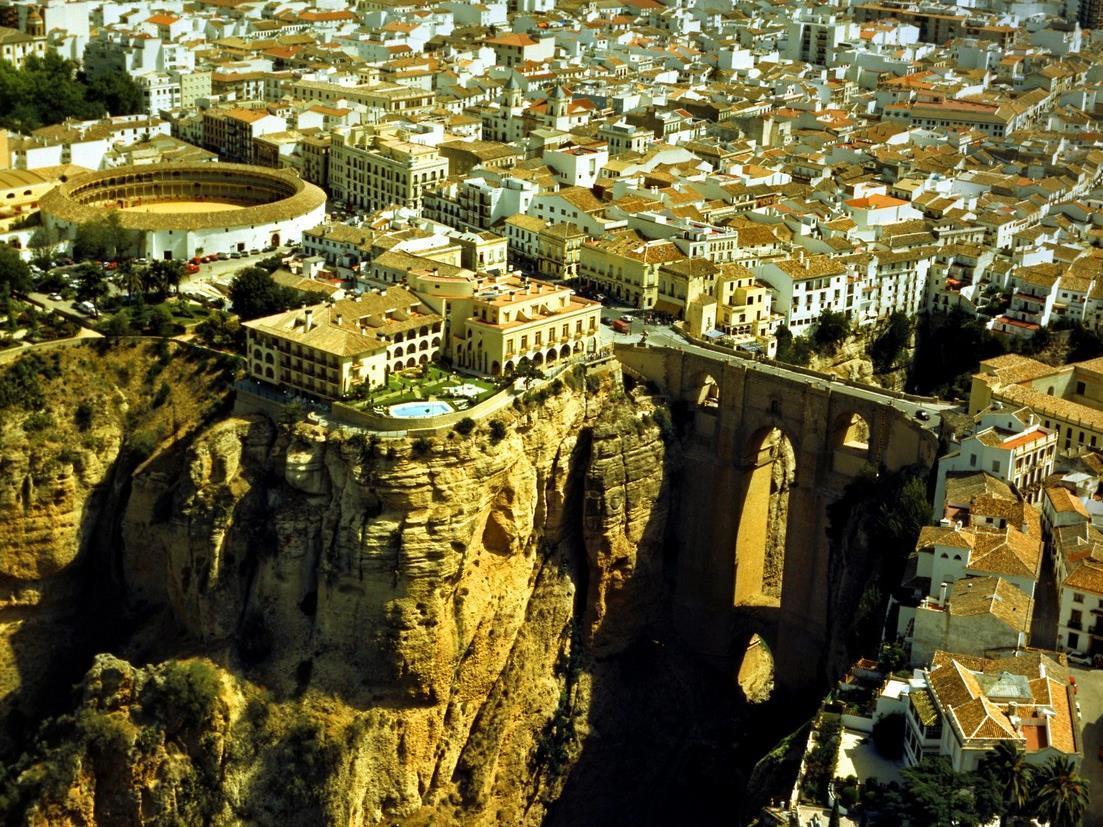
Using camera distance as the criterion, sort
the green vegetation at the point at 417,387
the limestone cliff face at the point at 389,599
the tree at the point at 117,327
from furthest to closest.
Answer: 1. the tree at the point at 117,327
2. the green vegetation at the point at 417,387
3. the limestone cliff face at the point at 389,599

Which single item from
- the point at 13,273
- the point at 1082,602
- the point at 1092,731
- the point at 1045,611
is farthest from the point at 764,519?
the point at 13,273

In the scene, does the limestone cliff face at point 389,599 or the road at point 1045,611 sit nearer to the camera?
the road at point 1045,611

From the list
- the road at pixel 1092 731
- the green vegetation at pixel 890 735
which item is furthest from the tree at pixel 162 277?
the road at pixel 1092 731

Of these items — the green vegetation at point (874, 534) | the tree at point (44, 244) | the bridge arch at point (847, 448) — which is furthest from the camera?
the tree at point (44, 244)

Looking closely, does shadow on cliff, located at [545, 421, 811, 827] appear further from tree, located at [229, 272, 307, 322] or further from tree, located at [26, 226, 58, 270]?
tree, located at [26, 226, 58, 270]

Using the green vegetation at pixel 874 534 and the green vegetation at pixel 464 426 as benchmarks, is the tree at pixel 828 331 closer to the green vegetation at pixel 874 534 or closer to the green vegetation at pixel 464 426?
the green vegetation at pixel 874 534

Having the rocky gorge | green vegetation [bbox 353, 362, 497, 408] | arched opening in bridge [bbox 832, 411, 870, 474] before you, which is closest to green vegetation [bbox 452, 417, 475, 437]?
the rocky gorge

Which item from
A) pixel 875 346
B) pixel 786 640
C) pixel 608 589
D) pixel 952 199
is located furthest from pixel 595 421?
pixel 952 199
